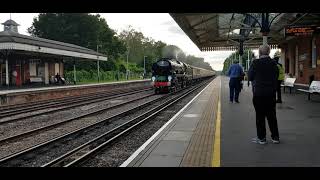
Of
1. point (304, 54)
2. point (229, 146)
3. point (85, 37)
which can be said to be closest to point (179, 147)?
point (229, 146)

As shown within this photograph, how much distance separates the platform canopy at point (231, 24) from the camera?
21413 millimetres

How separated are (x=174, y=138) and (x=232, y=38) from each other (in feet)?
92.2

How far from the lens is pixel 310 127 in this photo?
9234 millimetres

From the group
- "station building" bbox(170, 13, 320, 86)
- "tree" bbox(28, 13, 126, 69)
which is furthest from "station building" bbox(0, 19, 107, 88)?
"tree" bbox(28, 13, 126, 69)

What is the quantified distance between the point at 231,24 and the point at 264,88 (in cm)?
2239

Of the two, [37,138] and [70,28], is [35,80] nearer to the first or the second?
[70,28]

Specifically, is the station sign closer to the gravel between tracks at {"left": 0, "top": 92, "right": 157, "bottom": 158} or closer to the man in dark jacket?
the gravel between tracks at {"left": 0, "top": 92, "right": 157, "bottom": 158}

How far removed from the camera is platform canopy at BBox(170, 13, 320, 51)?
70.3ft

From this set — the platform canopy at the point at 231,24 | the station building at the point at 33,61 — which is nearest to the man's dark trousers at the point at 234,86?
the platform canopy at the point at 231,24

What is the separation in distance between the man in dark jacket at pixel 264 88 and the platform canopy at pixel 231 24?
10.9 metres

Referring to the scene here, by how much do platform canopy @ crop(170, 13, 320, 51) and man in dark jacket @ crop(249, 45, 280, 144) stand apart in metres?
10.9

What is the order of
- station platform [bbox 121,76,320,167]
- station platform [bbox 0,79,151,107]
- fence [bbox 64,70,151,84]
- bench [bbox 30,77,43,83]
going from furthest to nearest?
fence [bbox 64,70,151,84] < bench [bbox 30,77,43,83] < station platform [bbox 0,79,151,107] < station platform [bbox 121,76,320,167]
